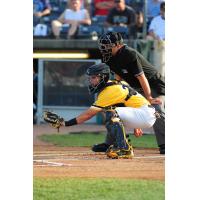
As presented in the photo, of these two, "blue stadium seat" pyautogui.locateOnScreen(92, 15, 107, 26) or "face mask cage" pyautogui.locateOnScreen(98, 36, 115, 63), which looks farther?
"blue stadium seat" pyautogui.locateOnScreen(92, 15, 107, 26)

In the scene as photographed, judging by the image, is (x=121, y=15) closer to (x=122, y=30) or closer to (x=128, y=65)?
(x=122, y=30)

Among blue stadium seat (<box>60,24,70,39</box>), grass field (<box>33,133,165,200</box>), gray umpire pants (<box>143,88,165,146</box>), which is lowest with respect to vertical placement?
grass field (<box>33,133,165,200</box>)

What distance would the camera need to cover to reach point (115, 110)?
8.21 metres

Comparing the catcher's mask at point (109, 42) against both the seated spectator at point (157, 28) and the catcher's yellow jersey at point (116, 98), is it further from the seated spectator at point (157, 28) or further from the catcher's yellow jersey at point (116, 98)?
the seated spectator at point (157, 28)

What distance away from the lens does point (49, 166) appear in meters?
7.84

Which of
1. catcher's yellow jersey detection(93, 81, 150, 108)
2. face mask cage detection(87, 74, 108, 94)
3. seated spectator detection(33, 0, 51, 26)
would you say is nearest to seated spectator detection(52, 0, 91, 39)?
seated spectator detection(33, 0, 51, 26)

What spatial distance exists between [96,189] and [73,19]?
850 centimetres

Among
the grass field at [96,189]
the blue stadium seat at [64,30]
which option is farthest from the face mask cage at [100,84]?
the blue stadium seat at [64,30]

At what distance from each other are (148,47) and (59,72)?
1.90m

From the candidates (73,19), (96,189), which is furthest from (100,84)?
(73,19)

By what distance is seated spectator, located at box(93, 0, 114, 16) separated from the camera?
15203 millimetres

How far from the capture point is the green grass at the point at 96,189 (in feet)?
20.5

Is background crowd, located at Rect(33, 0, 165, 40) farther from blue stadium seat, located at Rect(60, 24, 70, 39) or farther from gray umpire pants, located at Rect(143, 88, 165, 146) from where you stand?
gray umpire pants, located at Rect(143, 88, 165, 146)
